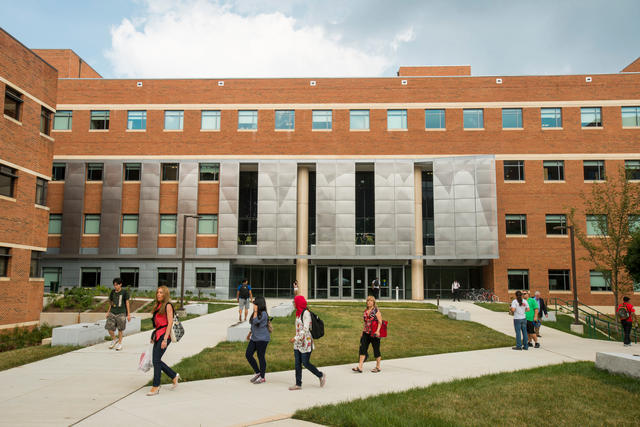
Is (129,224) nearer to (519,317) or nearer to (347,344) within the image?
(347,344)

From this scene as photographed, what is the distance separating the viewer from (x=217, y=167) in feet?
130

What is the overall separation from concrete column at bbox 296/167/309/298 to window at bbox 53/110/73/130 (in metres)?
19.2

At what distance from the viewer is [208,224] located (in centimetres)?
3906

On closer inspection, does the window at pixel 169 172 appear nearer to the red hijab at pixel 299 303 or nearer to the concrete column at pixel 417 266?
the concrete column at pixel 417 266

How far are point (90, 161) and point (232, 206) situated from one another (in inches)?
479

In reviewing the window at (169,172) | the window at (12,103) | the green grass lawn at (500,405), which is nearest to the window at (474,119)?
the window at (169,172)

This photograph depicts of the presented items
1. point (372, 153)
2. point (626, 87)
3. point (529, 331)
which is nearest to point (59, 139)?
point (372, 153)

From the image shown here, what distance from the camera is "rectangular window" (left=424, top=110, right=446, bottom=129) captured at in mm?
39562

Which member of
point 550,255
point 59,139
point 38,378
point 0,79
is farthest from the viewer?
point 59,139

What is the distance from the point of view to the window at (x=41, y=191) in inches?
942

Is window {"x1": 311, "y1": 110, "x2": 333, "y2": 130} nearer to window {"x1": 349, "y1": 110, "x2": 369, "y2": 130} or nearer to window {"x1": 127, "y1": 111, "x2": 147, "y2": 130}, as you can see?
Answer: window {"x1": 349, "y1": 110, "x2": 369, "y2": 130}

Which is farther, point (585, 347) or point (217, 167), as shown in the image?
point (217, 167)

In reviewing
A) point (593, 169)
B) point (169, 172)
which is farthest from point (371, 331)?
point (593, 169)

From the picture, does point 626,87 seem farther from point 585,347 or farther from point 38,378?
point 38,378
